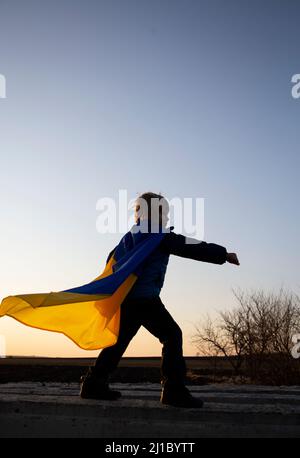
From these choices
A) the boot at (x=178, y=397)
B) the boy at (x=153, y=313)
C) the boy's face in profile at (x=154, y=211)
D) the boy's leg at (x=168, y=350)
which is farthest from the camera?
the boy's face in profile at (x=154, y=211)

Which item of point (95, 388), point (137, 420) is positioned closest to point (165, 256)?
point (95, 388)

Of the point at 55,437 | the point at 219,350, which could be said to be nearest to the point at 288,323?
the point at 219,350

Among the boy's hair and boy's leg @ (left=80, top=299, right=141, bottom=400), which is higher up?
the boy's hair

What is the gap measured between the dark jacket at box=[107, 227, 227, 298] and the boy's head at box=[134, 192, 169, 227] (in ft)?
0.62

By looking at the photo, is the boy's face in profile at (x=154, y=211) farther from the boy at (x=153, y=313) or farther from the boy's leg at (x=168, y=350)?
the boy's leg at (x=168, y=350)

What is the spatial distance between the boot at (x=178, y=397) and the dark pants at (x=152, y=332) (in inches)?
3.9

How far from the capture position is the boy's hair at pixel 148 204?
4629 millimetres

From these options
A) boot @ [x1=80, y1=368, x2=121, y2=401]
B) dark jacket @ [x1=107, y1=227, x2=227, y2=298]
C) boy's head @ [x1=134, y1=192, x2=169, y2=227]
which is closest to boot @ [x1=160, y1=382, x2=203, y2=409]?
boot @ [x1=80, y1=368, x2=121, y2=401]

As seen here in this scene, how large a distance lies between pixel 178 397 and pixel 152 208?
1704mm

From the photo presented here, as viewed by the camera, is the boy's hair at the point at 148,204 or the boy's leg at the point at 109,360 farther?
the boy's hair at the point at 148,204

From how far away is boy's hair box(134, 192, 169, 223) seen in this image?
463 centimetres

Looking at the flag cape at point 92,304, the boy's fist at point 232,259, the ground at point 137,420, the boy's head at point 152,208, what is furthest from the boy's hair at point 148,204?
the ground at point 137,420

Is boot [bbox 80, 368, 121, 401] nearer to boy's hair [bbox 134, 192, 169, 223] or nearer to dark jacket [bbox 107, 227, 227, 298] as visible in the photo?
dark jacket [bbox 107, 227, 227, 298]

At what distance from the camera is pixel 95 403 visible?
3.99 meters
